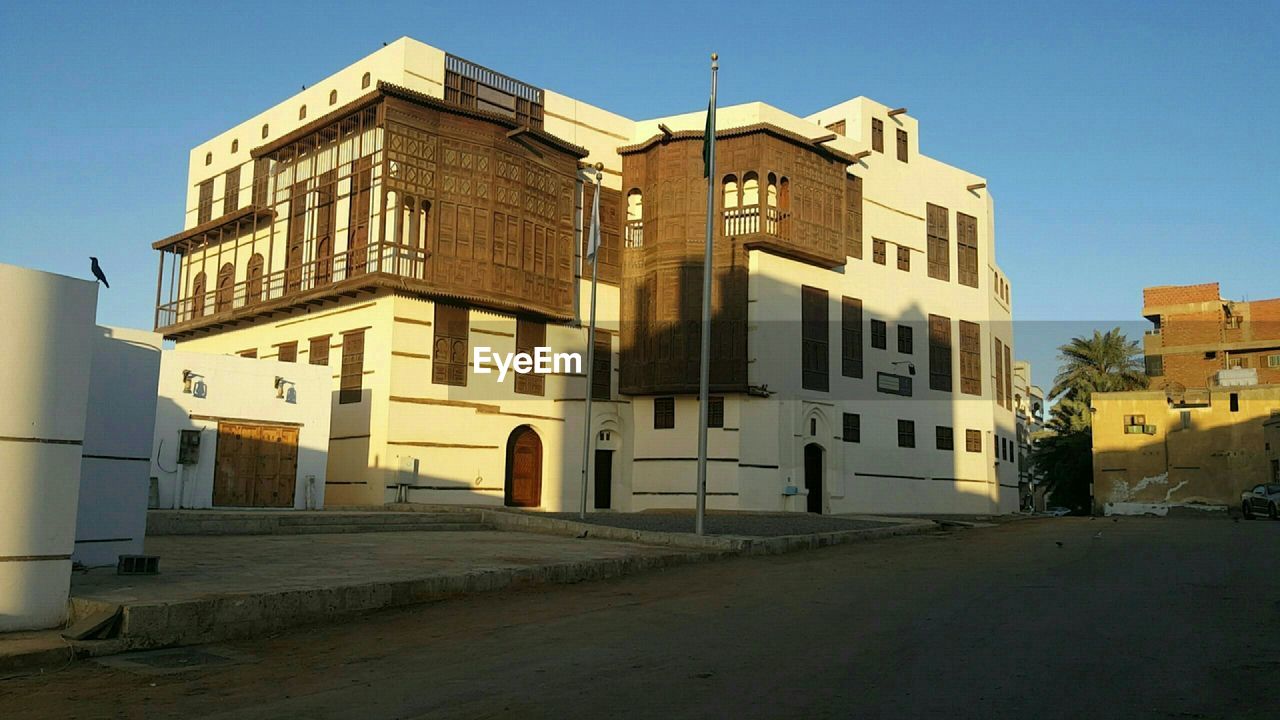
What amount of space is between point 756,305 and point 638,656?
2505cm

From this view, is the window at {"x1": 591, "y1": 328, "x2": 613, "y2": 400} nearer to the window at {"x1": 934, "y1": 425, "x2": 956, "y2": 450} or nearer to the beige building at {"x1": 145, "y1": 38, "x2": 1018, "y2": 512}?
the beige building at {"x1": 145, "y1": 38, "x2": 1018, "y2": 512}

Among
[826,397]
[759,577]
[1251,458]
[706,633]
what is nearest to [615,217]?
[826,397]

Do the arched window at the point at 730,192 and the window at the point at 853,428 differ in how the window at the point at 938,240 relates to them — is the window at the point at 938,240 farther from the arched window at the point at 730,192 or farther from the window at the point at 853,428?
the arched window at the point at 730,192

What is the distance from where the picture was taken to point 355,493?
2748 centimetres

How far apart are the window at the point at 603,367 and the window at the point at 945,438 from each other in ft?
44.5

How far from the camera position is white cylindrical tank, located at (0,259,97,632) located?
790cm

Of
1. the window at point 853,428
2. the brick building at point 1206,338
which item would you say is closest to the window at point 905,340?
the window at point 853,428

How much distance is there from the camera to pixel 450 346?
2845 cm

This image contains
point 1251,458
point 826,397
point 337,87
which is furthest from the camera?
point 1251,458

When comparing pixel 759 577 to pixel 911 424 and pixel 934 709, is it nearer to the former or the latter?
pixel 934 709

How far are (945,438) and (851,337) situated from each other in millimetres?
6531

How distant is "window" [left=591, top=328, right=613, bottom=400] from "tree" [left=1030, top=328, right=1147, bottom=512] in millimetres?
32767

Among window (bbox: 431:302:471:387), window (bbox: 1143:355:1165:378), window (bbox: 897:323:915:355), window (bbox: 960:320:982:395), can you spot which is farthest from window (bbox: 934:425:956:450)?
window (bbox: 1143:355:1165:378)

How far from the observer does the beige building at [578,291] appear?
91.0 feet
